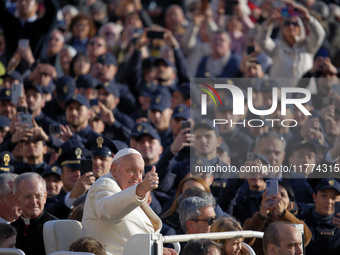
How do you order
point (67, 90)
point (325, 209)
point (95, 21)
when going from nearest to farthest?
point (325, 209)
point (67, 90)
point (95, 21)

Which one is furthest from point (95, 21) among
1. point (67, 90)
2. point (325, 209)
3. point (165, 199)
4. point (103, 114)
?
point (325, 209)

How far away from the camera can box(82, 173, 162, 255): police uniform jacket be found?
6062mm

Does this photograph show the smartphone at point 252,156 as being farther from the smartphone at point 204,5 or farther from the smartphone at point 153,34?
the smartphone at point 204,5

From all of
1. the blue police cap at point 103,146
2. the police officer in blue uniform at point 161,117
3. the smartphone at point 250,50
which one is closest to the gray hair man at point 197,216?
the blue police cap at point 103,146

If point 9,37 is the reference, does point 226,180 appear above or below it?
above

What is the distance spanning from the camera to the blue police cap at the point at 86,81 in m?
12.1

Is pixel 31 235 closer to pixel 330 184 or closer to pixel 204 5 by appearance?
pixel 330 184

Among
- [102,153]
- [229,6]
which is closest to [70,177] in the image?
[102,153]

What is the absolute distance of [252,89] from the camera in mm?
11609

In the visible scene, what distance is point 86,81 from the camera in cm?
1220

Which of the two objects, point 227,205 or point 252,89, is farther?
point 252,89

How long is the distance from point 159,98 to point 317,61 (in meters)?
2.28

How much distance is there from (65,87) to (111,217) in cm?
617

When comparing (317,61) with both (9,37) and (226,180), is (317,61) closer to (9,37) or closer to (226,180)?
(226,180)
